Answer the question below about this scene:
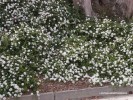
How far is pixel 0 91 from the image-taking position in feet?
23.5

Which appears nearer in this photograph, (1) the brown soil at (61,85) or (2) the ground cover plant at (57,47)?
(1) the brown soil at (61,85)

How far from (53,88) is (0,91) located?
1170 millimetres

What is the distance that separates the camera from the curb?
7332mm

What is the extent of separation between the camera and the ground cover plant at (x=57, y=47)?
7.78 meters

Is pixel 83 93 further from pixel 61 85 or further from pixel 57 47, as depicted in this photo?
pixel 57 47

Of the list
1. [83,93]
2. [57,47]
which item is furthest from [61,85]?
[57,47]

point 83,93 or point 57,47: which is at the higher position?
point 57,47

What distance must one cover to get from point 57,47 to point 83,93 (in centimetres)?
189

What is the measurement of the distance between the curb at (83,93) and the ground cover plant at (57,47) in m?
0.18

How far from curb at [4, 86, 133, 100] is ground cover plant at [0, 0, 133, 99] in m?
0.18

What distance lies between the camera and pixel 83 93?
7586 millimetres

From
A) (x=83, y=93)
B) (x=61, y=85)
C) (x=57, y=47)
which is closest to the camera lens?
(x=83, y=93)

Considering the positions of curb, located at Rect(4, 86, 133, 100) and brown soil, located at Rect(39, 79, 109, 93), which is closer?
curb, located at Rect(4, 86, 133, 100)

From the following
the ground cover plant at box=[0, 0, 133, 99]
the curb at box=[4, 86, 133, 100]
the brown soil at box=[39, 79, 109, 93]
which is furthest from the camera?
the ground cover plant at box=[0, 0, 133, 99]
